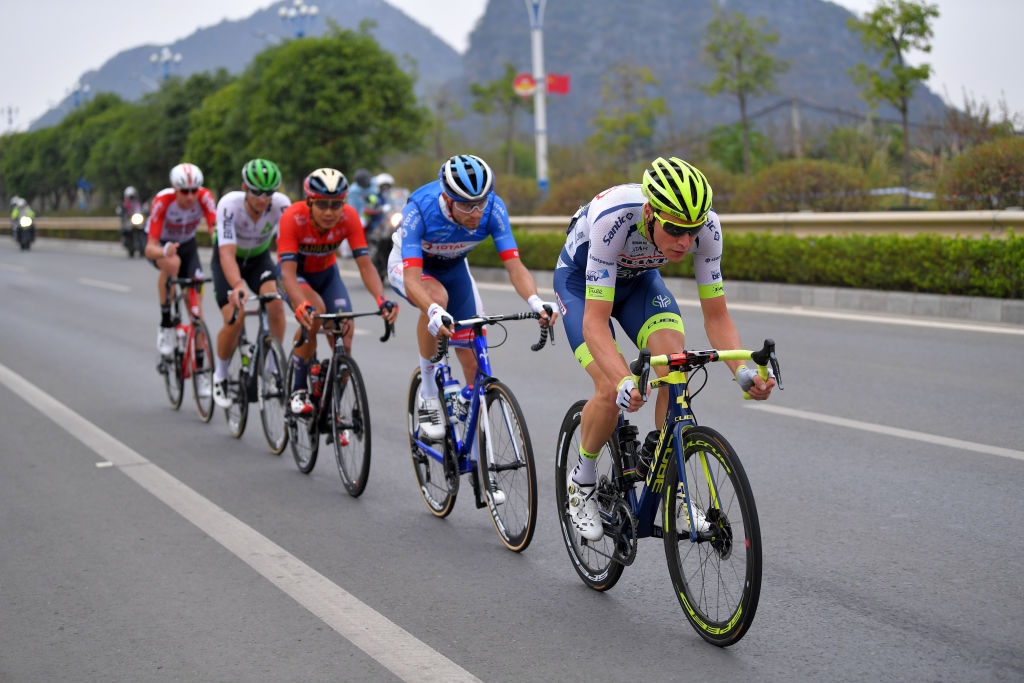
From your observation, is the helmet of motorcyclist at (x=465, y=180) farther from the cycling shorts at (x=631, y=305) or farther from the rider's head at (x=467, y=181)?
the cycling shorts at (x=631, y=305)

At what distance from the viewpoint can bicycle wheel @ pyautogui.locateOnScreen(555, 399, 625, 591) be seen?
4934 mm

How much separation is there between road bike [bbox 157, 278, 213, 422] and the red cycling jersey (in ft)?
6.64

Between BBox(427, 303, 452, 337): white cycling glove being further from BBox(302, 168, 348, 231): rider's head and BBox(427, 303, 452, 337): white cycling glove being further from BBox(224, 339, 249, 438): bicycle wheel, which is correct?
BBox(224, 339, 249, 438): bicycle wheel

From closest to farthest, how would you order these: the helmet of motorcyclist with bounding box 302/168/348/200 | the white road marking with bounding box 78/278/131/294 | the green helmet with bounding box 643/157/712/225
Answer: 1. the green helmet with bounding box 643/157/712/225
2. the helmet of motorcyclist with bounding box 302/168/348/200
3. the white road marking with bounding box 78/278/131/294

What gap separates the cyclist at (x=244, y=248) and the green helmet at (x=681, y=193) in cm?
415

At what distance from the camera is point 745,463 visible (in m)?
7.04

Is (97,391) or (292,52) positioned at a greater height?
(292,52)

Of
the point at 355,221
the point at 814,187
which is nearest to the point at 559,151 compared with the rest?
the point at 814,187

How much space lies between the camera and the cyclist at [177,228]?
9.63 m

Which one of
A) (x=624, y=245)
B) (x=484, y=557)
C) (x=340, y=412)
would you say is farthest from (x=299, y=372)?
(x=624, y=245)

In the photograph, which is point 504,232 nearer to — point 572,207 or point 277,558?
point 277,558

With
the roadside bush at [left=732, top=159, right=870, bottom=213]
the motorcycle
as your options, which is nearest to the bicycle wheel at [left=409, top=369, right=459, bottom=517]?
the roadside bush at [left=732, top=159, right=870, bottom=213]

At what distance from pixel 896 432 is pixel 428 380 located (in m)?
3.34

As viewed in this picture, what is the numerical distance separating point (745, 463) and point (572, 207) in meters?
17.6
